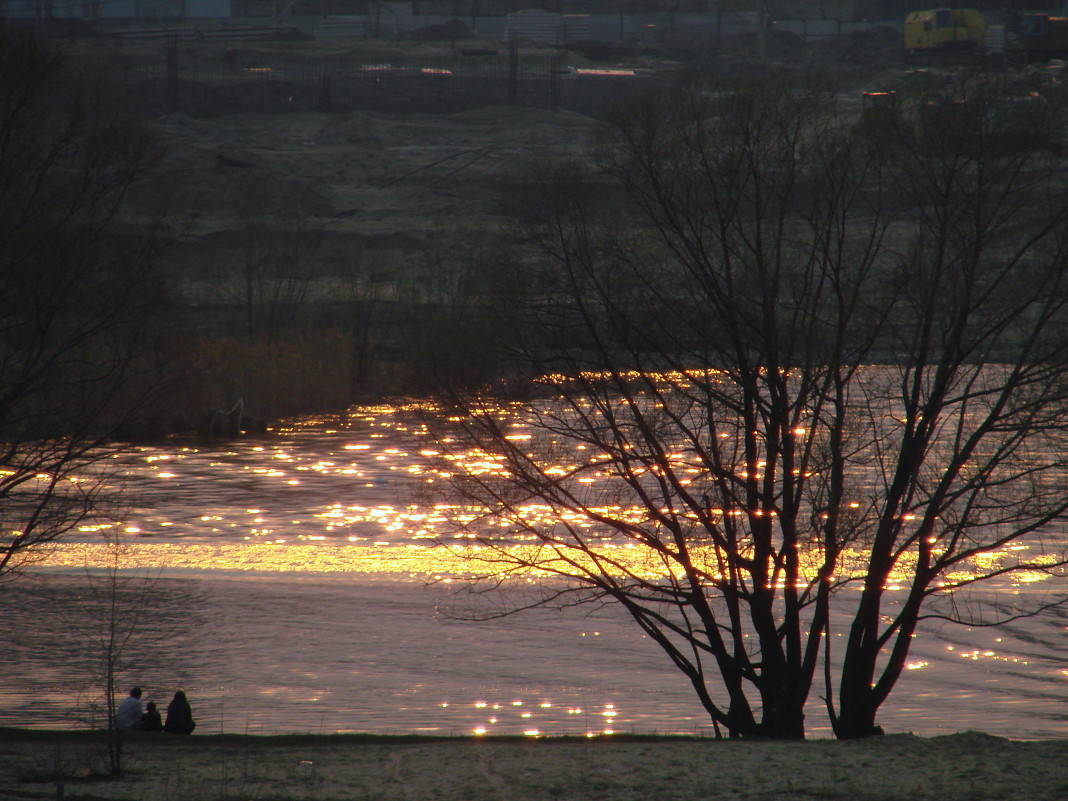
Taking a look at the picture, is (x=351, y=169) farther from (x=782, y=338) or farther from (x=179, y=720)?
(x=782, y=338)

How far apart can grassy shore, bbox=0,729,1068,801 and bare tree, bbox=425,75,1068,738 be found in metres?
1.44

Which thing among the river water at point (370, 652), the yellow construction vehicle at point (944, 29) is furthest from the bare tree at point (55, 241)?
the yellow construction vehicle at point (944, 29)

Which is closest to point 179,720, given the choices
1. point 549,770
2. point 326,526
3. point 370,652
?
point 549,770

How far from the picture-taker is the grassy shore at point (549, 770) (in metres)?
8.80

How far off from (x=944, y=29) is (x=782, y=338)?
76.8 m

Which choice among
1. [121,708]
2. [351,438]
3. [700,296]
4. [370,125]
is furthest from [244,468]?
[370,125]

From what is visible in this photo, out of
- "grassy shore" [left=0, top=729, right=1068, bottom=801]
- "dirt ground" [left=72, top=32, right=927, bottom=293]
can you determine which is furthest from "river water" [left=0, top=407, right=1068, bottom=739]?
"dirt ground" [left=72, top=32, right=927, bottom=293]

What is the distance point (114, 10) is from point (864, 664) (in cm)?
9797

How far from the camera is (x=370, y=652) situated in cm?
1809

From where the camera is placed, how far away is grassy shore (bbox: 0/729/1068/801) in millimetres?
8805

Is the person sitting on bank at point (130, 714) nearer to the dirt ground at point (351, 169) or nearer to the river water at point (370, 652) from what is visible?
the river water at point (370, 652)

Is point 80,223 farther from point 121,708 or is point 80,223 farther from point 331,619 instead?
point 331,619

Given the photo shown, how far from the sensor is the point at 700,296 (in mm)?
12438

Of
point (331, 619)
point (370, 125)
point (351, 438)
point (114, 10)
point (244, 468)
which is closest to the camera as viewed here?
point (331, 619)
